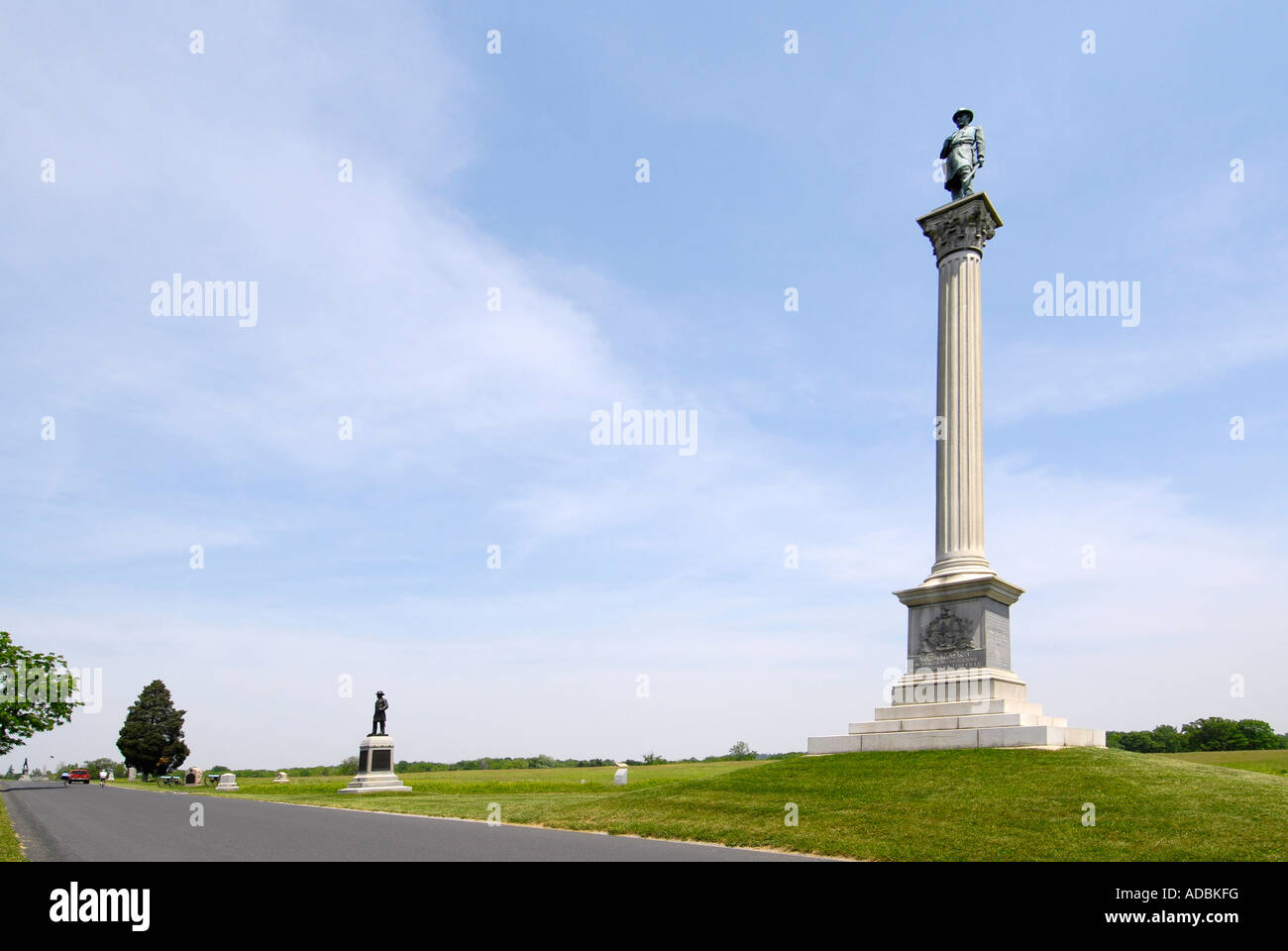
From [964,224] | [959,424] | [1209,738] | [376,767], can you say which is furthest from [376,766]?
[1209,738]

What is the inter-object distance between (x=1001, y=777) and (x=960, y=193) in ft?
58.6

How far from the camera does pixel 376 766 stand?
32500 millimetres

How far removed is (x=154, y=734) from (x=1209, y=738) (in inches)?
3246

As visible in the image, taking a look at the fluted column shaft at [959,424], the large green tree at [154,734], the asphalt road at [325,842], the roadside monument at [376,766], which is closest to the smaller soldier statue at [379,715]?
the roadside monument at [376,766]

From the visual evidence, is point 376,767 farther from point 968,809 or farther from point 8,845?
point 968,809

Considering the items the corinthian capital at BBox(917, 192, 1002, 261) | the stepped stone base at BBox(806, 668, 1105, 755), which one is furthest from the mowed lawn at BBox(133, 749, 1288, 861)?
the corinthian capital at BBox(917, 192, 1002, 261)

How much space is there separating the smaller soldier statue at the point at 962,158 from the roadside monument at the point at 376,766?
91.8 feet

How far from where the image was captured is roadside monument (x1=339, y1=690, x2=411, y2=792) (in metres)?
31.6

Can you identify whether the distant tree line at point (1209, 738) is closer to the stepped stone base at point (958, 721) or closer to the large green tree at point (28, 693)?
the stepped stone base at point (958, 721)

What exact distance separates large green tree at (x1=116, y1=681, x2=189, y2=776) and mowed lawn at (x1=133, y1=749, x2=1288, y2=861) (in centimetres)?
6146

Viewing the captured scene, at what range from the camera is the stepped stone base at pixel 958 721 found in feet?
62.0

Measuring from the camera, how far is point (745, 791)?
714 inches
